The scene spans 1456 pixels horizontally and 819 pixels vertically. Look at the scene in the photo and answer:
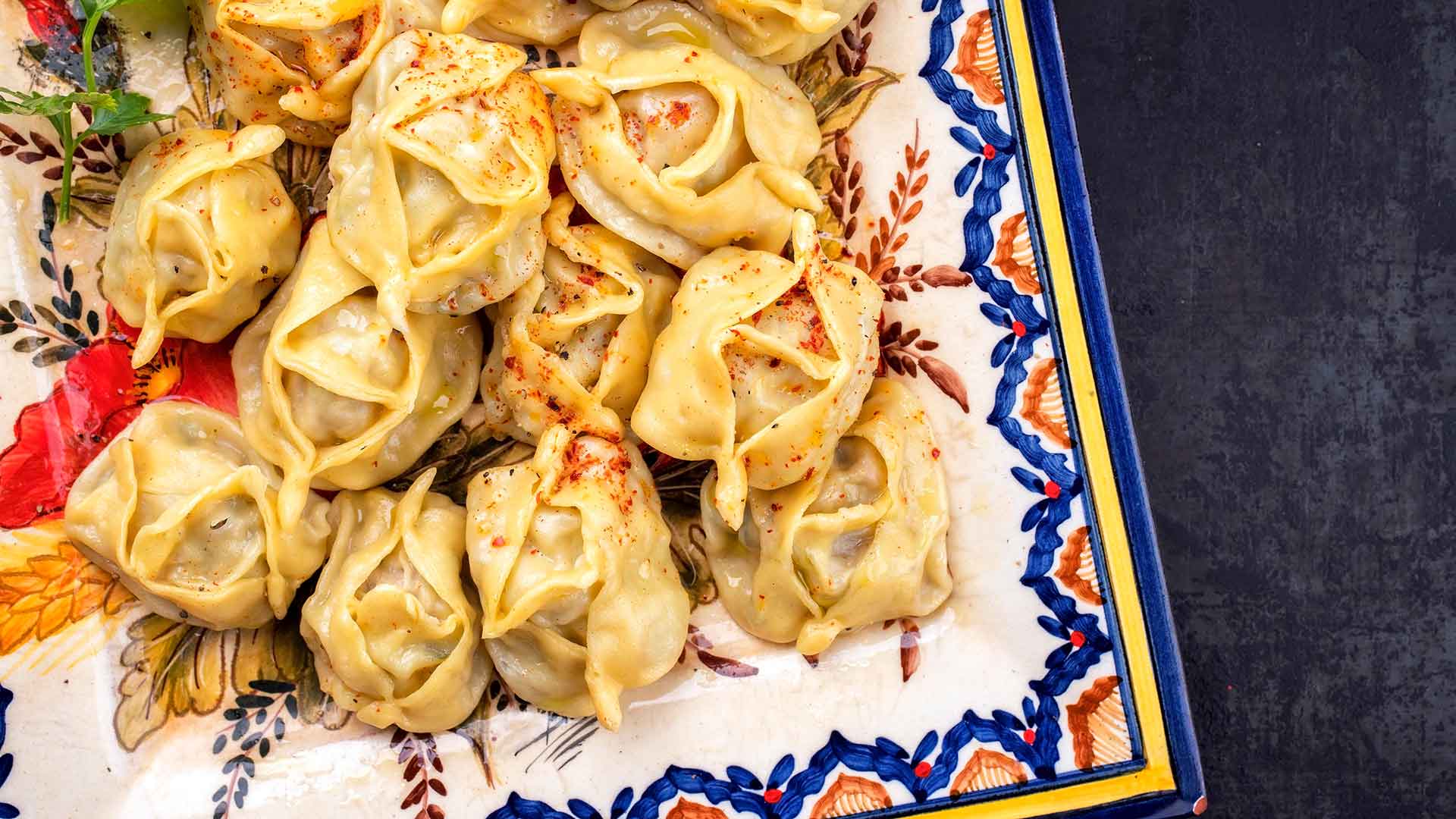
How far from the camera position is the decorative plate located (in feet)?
6.57

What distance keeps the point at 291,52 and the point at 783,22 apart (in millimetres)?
1004

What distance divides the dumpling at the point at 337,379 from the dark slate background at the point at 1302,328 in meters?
1.70

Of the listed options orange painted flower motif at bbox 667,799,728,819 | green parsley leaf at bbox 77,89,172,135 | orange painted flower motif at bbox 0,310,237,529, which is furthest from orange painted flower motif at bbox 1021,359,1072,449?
green parsley leaf at bbox 77,89,172,135

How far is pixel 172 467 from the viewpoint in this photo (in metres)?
2.04

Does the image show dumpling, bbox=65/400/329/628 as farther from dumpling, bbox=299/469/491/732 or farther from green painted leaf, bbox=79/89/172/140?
green painted leaf, bbox=79/89/172/140

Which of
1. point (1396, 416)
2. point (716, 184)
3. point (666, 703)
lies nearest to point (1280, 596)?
point (1396, 416)

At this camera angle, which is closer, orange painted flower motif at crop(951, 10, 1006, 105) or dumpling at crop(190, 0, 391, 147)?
dumpling at crop(190, 0, 391, 147)

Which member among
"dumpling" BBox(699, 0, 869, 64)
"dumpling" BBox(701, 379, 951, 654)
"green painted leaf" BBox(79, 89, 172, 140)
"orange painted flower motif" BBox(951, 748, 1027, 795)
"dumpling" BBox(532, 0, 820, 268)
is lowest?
"orange painted flower motif" BBox(951, 748, 1027, 795)

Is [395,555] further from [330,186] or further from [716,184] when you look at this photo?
[716,184]

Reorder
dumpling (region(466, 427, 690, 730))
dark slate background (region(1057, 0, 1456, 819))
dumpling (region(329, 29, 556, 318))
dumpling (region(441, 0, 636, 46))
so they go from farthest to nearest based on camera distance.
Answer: dark slate background (region(1057, 0, 1456, 819))
dumpling (region(441, 0, 636, 46))
dumpling (region(466, 427, 690, 730))
dumpling (region(329, 29, 556, 318))

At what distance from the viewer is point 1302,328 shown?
256 centimetres

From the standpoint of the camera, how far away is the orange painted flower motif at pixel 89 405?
202cm

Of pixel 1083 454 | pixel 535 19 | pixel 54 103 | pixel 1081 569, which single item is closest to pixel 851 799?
pixel 1081 569

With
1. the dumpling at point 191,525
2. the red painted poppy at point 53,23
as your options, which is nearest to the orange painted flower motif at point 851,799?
the dumpling at point 191,525
